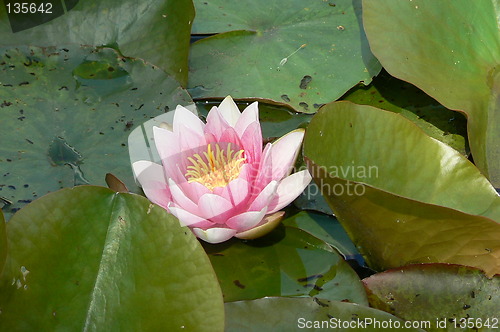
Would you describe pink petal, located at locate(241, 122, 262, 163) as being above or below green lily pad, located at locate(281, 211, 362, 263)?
above

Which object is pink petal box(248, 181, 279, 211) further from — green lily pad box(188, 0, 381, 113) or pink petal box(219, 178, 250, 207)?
green lily pad box(188, 0, 381, 113)

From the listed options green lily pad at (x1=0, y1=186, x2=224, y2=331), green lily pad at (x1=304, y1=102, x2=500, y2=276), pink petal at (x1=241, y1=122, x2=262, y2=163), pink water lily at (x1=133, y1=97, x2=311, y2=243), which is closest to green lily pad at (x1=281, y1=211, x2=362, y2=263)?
green lily pad at (x1=304, y1=102, x2=500, y2=276)

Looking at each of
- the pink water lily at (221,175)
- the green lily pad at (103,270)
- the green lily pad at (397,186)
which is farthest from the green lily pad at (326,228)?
the green lily pad at (103,270)

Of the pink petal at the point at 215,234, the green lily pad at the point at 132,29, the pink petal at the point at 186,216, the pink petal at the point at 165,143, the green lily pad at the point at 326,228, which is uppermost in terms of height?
the green lily pad at the point at 132,29

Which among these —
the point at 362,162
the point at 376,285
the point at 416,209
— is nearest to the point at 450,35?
the point at 362,162

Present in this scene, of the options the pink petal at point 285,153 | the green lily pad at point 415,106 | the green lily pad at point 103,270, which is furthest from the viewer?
the green lily pad at point 415,106

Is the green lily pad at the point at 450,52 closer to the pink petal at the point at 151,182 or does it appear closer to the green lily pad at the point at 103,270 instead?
the pink petal at the point at 151,182

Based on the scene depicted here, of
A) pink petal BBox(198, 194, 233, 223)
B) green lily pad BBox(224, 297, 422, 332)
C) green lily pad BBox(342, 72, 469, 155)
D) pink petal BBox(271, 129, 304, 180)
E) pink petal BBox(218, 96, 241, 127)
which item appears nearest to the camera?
green lily pad BBox(224, 297, 422, 332)

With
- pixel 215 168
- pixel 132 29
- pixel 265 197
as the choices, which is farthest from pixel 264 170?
pixel 132 29
